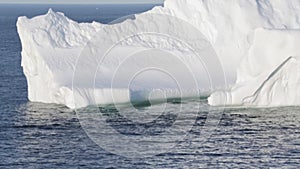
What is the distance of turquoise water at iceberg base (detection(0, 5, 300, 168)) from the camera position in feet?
119

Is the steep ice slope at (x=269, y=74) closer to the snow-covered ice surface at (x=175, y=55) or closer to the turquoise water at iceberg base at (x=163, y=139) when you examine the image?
the snow-covered ice surface at (x=175, y=55)

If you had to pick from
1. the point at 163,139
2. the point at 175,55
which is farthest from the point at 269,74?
the point at 163,139

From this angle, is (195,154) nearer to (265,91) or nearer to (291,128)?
(291,128)

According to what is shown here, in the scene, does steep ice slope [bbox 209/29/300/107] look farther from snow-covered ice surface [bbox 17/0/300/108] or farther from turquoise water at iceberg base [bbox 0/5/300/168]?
turquoise water at iceberg base [bbox 0/5/300/168]

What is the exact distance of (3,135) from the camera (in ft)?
139

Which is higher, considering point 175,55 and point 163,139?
point 175,55

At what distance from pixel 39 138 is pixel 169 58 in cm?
1516

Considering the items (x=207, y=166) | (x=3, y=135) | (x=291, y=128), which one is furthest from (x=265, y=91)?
(x=3, y=135)

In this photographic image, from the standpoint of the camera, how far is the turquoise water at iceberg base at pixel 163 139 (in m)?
36.3

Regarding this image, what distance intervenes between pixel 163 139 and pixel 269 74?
11.1 meters

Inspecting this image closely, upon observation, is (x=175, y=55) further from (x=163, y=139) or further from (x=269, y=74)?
(x=163, y=139)

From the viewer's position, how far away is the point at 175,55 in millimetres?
53812

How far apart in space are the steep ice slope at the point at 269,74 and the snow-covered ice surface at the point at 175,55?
68 mm

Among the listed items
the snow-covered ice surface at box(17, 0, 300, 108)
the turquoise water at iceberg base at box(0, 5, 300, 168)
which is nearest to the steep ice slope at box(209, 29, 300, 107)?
the snow-covered ice surface at box(17, 0, 300, 108)
